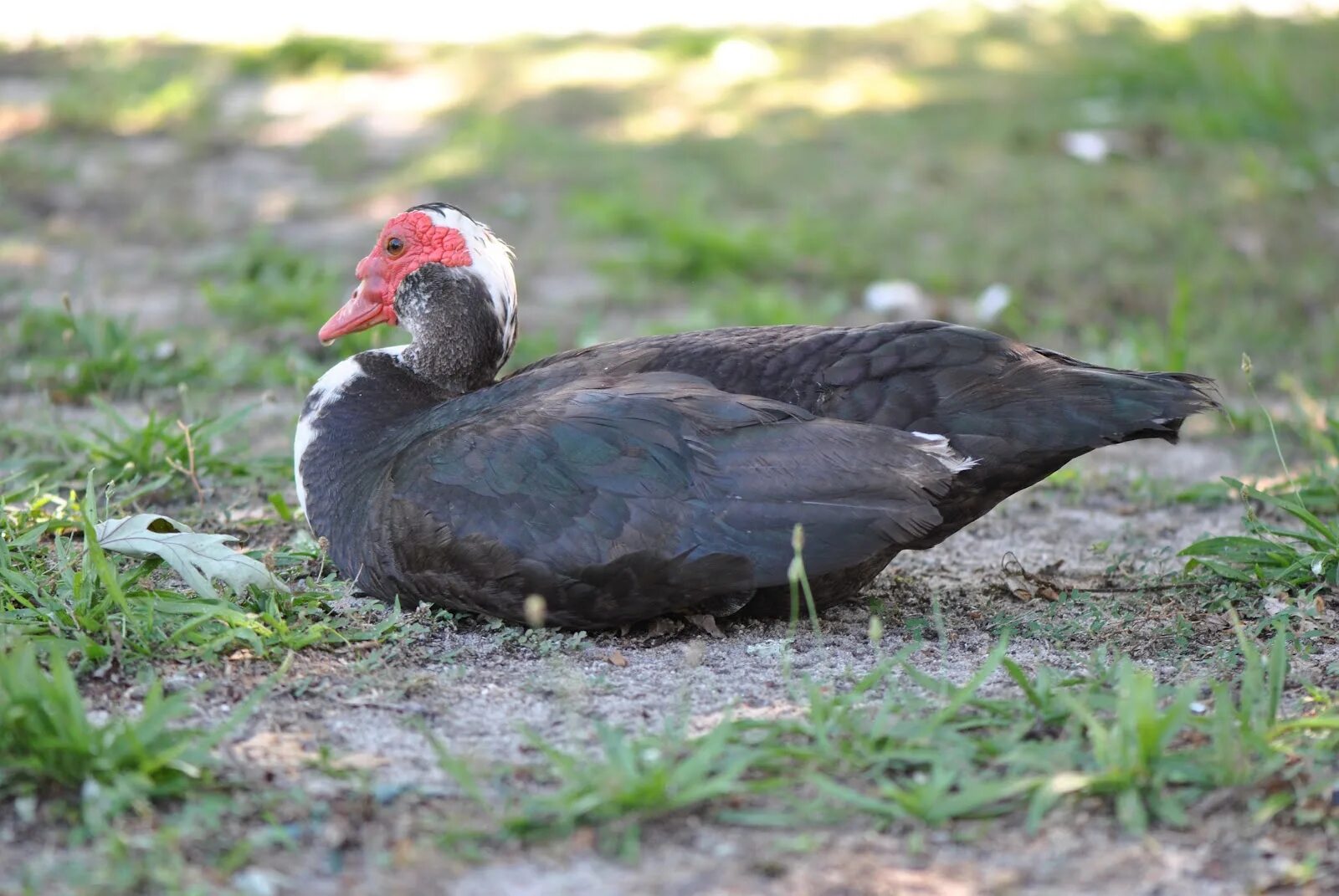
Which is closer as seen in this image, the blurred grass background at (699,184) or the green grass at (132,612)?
the green grass at (132,612)

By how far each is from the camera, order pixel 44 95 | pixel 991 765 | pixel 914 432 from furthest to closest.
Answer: pixel 44 95 → pixel 914 432 → pixel 991 765

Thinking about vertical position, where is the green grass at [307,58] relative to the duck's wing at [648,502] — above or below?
above

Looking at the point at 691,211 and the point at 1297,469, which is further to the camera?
the point at 691,211

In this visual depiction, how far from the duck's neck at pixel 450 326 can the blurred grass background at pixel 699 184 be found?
44.7 inches

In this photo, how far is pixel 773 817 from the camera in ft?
8.55

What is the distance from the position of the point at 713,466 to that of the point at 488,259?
111 cm

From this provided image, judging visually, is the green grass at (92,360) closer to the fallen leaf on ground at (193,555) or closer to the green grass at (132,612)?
the green grass at (132,612)

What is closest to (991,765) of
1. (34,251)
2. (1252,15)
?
(34,251)

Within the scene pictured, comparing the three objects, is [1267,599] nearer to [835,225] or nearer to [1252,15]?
[835,225]

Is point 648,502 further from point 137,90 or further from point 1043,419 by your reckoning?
point 137,90

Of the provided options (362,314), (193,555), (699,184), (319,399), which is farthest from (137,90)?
(193,555)

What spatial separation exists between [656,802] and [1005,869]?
58 cm

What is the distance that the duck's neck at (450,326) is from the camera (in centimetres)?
420

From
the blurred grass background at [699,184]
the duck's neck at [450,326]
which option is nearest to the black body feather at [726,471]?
the duck's neck at [450,326]
